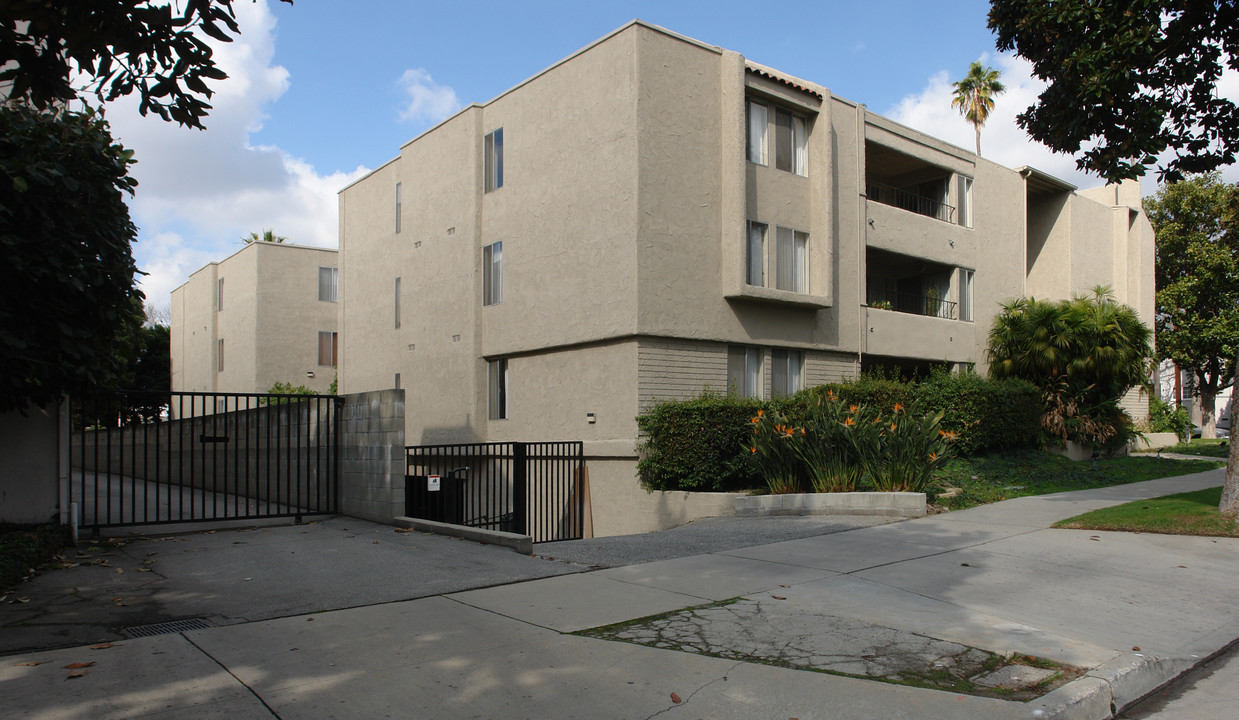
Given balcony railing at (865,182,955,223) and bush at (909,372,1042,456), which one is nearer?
bush at (909,372,1042,456)

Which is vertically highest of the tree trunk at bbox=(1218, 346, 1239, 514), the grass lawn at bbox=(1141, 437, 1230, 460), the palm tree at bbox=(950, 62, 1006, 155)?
the palm tree at bbox=(950, 62, 1006, 155)

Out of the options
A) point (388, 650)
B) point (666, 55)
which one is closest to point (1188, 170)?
point (666, 55)

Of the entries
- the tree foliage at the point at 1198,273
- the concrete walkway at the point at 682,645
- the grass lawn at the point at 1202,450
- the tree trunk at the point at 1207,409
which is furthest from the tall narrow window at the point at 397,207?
the tree trunk at the point at 1207,409

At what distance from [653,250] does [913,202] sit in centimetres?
1281

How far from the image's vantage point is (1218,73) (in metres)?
11.9

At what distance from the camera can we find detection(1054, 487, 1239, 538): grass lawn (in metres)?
10.7

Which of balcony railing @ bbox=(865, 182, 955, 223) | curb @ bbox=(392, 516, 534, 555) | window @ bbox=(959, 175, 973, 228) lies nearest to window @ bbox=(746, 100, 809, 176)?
balcony railing @ bbox=(865, 182, 955, 223)

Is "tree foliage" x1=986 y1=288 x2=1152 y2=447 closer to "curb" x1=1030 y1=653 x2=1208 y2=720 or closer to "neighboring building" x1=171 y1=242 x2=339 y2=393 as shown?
"curb" x1=1030 y1=653 x2=1208 y2=720

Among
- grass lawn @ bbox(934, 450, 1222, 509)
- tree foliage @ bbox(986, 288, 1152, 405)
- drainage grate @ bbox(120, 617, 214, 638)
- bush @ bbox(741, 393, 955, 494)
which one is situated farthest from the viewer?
tree foliage @ bbox(986, 288, 1152, 405)

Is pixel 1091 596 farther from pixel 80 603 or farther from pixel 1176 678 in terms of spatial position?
pixel 80 603

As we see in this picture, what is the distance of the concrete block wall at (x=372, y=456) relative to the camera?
11953 millimetres

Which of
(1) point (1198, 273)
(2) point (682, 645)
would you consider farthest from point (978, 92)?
(2) point (682, 645)

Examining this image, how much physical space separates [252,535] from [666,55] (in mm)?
12062

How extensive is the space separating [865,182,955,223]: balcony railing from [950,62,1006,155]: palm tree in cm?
2056
